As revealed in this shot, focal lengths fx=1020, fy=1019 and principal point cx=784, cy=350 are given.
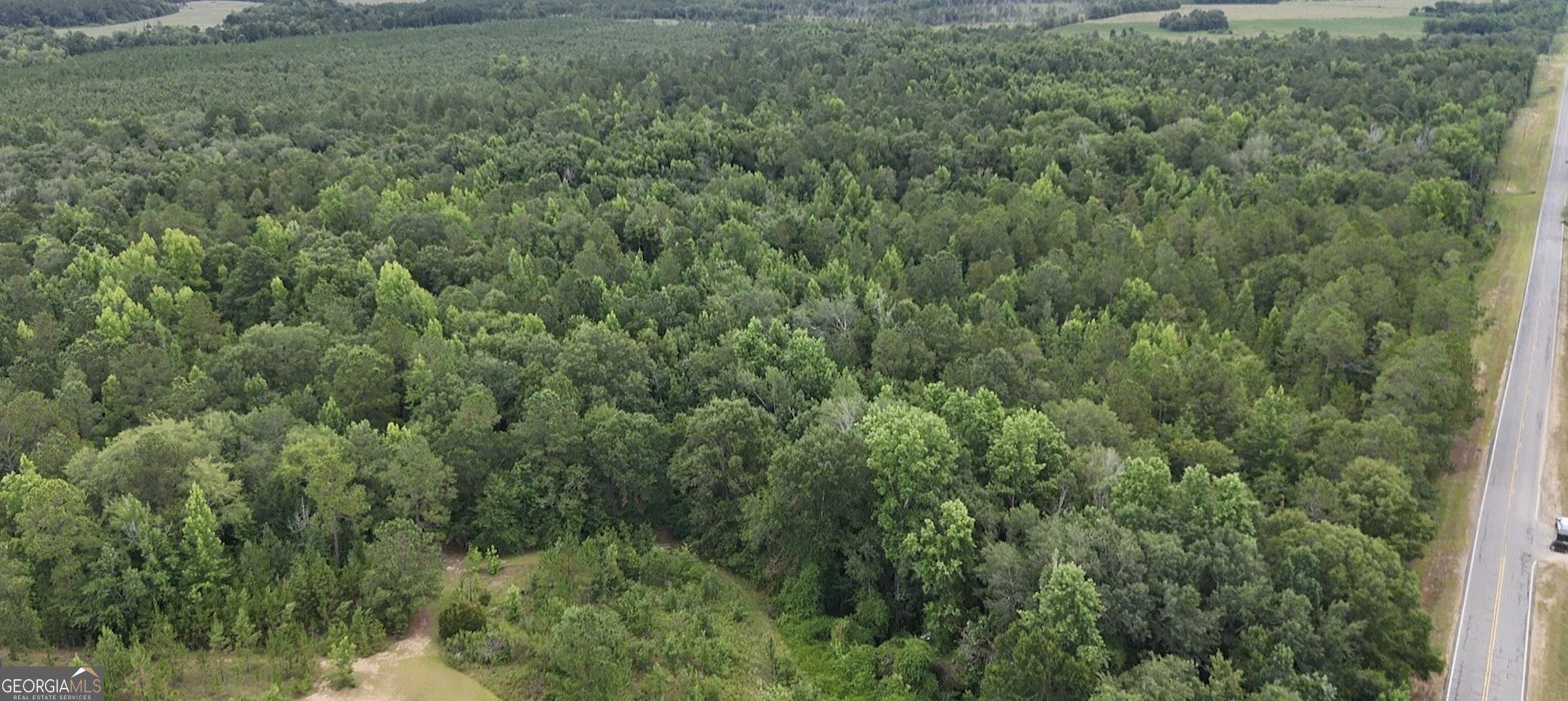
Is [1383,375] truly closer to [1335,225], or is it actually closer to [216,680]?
[1335,225]

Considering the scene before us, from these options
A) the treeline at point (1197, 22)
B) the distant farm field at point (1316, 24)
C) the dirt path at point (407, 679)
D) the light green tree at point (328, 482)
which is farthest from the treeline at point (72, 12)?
the treeline at point (1197, 22)

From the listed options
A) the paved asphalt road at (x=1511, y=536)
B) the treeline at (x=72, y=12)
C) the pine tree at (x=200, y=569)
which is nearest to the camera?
the paved asphalt road at (x=1511, y=536)

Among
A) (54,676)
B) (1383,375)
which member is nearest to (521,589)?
(54,676)

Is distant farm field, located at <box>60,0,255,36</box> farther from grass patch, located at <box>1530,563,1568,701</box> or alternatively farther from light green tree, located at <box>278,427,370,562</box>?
grass patch, located at <box>1530,563,1568,701</box>

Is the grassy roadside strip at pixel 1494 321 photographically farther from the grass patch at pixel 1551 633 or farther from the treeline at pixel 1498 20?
the treeline at pixel 1498 20

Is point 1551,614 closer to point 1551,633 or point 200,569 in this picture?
point 1551,633

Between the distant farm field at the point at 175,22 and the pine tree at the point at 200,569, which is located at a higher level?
the distant farm field at the point at 175,22

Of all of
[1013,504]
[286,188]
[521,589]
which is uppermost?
[286,188]
